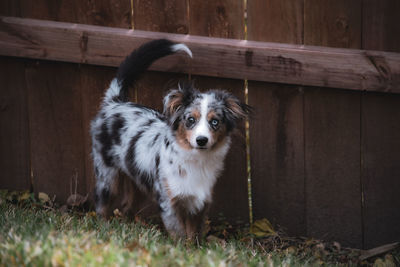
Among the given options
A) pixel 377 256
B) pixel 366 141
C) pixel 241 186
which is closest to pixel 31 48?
pixel 241 186

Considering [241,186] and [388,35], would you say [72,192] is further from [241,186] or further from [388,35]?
[388,35]

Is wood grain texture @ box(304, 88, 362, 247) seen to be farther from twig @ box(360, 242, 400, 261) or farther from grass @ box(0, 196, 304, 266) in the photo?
grass @ box(0, 196, 304, 266)

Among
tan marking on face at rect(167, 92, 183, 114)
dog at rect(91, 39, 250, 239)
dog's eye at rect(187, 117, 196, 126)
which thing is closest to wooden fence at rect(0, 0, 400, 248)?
dog at rect(91, 39, 250, 239)

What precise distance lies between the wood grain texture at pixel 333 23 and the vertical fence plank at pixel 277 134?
0.08 m

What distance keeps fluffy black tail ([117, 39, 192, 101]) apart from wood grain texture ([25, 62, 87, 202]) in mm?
704

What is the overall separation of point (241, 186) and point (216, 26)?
55.1 inches

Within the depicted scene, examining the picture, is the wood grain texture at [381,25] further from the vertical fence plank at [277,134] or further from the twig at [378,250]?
the twig at [378,250]

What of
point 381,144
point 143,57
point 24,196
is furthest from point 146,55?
point 381,144

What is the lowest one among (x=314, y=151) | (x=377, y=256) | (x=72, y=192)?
(x=377, y=256)

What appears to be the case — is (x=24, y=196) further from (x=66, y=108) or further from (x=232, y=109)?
(x=232, y=109)

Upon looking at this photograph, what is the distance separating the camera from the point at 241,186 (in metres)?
4.88

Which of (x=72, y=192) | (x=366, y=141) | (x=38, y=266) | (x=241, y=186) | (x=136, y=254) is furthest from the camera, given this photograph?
(x=72, y=192)

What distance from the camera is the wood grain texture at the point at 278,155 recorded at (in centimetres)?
462

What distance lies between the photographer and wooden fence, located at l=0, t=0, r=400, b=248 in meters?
4.34
